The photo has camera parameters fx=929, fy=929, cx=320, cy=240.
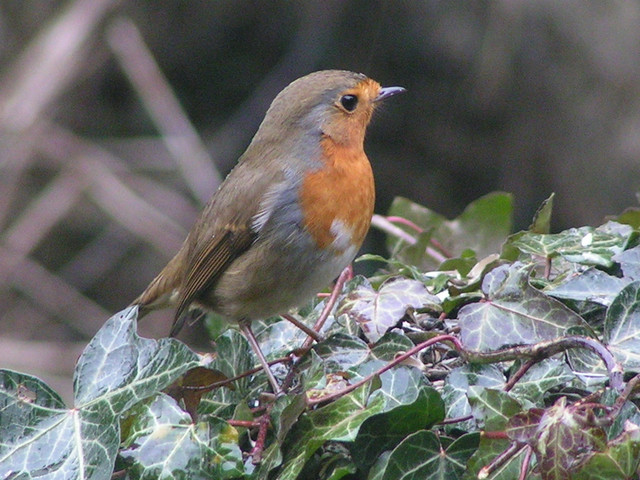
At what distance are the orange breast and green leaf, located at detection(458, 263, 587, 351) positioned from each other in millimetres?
763

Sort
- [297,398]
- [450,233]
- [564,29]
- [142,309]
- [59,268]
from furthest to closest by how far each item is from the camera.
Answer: [59,268], [564,29], [142,309], [450,233], [297,398]

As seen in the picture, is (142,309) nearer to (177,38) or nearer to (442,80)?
(442,80)

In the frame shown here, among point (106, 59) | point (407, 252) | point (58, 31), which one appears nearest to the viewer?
point (407, 252)

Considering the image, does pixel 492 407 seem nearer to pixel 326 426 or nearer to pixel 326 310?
pixel 326 426

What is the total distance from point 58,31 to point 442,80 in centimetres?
196

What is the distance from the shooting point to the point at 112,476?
153 centimetres

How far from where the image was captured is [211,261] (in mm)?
2492

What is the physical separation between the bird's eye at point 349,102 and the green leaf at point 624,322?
4.25 ft

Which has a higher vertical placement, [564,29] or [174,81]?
[564,29]

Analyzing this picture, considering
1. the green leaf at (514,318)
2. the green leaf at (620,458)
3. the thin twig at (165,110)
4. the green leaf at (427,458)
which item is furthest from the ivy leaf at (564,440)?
the thin twig at (165,110)

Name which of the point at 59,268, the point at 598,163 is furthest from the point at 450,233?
the point at 59,268

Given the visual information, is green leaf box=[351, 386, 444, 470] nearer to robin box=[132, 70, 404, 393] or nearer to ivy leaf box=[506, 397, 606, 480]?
ivy leaf box=[506, 397, 606, 480]

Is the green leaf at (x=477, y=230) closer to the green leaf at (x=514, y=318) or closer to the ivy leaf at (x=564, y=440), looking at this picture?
the green leaf at (x=514, y=318)

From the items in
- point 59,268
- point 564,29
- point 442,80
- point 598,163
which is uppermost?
point 564,29
